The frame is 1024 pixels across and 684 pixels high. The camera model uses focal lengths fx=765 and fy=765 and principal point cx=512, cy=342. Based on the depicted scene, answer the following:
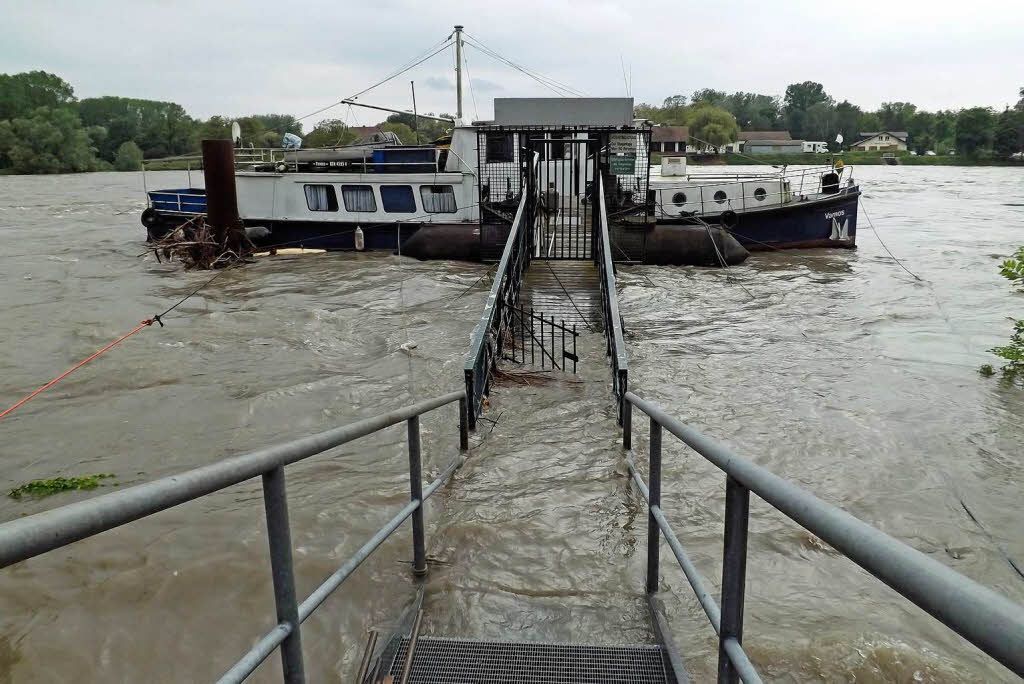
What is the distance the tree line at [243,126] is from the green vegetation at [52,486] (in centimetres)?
3189

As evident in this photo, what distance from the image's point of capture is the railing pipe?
116cm

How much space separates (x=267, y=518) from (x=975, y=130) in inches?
4546

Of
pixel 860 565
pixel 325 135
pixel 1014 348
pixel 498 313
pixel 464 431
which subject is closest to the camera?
pixel 860 565

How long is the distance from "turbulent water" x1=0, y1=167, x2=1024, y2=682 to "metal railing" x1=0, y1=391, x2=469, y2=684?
63.3 inches

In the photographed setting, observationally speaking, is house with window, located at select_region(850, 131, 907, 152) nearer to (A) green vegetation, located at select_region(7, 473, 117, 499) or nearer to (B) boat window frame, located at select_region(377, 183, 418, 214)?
(B) boat window frame, located at select_region(377, 183, 418, 214)

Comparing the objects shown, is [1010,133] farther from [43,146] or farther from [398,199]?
[43,146]

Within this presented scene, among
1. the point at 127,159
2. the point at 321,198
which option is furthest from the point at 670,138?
the point at 321,198

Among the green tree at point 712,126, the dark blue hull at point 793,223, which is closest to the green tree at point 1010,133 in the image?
the green tree at point 712,126

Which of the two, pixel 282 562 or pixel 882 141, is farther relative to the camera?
pixel 882 141

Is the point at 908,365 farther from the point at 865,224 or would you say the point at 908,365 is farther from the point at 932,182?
the point at 932,182

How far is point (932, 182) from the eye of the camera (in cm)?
6550

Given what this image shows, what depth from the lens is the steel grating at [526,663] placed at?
10.4 ft

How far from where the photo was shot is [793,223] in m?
23.3

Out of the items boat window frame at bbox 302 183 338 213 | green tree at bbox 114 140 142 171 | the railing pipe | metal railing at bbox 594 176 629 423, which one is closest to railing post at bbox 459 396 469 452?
metal railing at bbox 594 176 629 423
